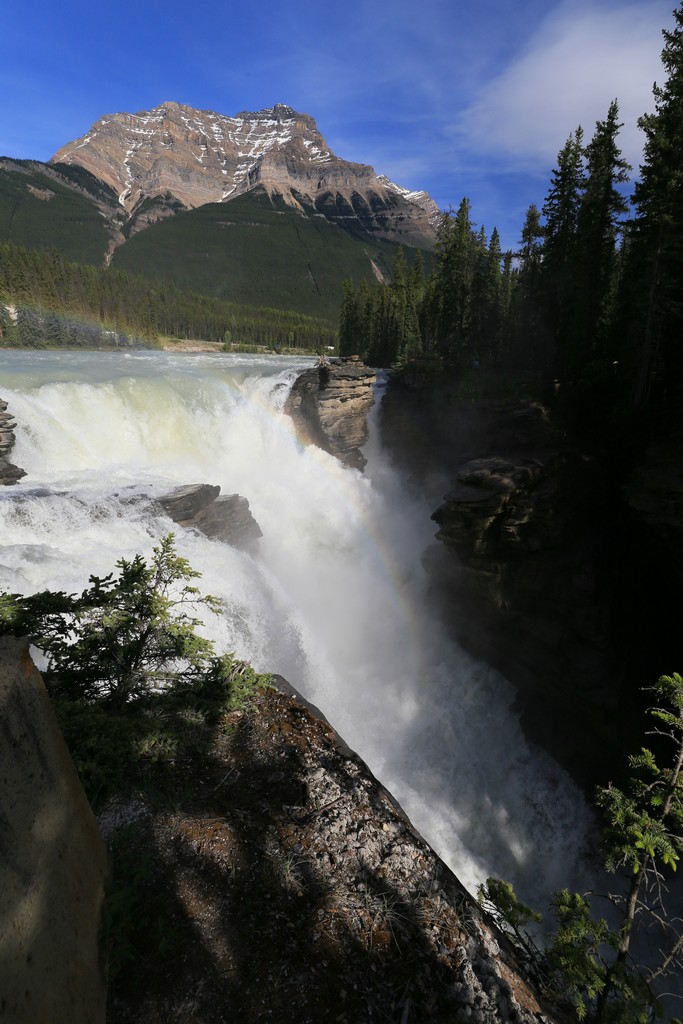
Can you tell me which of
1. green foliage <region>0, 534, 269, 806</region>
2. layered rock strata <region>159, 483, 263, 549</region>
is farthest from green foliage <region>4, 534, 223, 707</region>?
layered rock strata <region>159, 483, 263, 549</region>

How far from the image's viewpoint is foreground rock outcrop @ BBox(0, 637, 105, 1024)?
2283mm

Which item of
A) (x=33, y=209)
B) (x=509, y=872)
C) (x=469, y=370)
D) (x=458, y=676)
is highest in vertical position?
(x=33, y=209)

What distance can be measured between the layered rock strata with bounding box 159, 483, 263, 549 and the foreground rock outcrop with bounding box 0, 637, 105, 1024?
1390cm

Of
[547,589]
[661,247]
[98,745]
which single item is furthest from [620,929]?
[661,247]

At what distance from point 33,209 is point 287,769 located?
897 feet

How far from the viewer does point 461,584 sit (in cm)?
1820

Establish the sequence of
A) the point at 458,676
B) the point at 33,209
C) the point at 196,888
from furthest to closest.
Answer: the point at 33,209
the point at 458,676
the point at 196,888

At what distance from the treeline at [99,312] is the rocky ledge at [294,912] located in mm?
56972

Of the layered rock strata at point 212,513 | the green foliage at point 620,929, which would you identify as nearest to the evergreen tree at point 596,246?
the layered rock strata at point 212,513

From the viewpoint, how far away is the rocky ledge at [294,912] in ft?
11.5

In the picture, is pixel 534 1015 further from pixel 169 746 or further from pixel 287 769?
pixel 169 746

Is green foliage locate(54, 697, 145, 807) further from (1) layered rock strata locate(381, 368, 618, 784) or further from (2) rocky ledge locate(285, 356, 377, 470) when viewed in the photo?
(2) rocky ledge locate(285, 356, 377, 470)

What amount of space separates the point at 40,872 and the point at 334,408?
27.5 meters

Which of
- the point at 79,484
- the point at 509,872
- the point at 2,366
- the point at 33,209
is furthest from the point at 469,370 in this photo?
the point at 33,209
